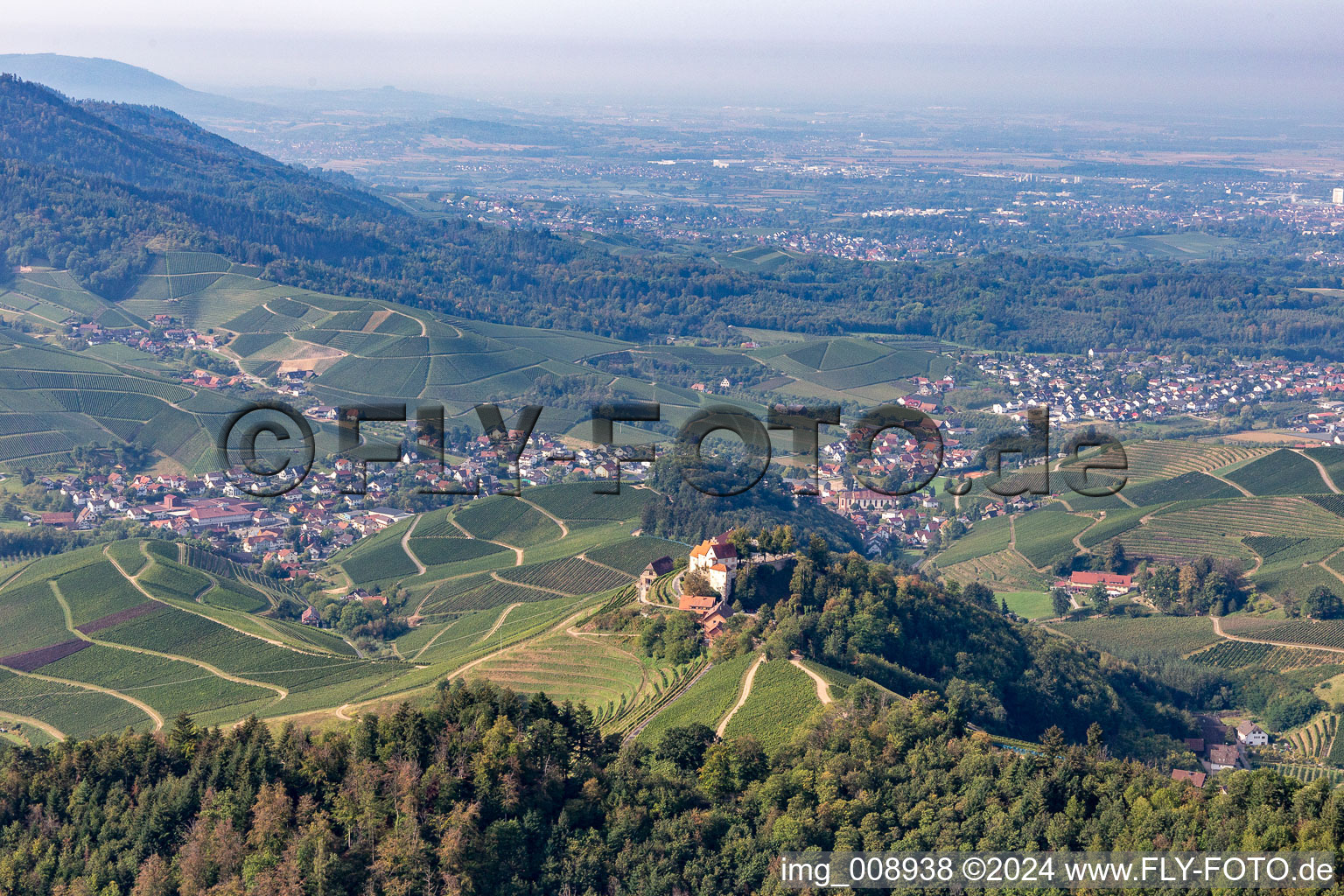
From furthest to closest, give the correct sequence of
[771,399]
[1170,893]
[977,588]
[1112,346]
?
[1112,346], [771,399], [977,588], [1170,893]

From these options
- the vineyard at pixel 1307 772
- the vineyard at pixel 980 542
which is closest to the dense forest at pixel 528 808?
the vineyard at pixel 1307 772

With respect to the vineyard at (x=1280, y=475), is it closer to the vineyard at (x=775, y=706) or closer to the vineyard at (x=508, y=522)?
the vineyard at (x=508, y=522)

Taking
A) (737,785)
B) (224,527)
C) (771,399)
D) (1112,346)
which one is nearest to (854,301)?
(1112,346)

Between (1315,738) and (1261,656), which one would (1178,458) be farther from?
(1315,738)

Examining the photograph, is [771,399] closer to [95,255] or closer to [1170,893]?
[95,255]

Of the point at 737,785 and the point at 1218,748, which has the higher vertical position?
the point at 737,785

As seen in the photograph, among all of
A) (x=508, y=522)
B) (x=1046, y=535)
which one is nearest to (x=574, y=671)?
(x=508, y=522)

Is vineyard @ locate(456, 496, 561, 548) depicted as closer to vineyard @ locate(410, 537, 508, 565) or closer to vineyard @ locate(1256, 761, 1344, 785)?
vineyard @ locate(410, 537, 508, 565)
